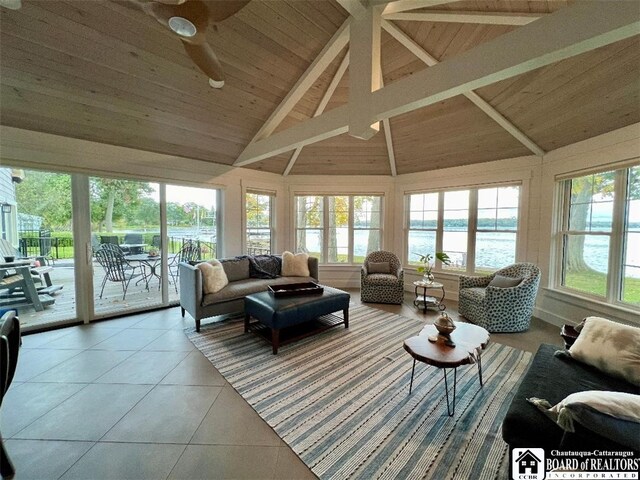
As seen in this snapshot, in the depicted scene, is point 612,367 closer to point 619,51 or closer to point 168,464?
point 619,51

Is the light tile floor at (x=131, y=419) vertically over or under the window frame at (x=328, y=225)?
under

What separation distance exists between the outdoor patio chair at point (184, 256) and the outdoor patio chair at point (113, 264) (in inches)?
24.7

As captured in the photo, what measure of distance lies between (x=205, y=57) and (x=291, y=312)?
2472 millimetres

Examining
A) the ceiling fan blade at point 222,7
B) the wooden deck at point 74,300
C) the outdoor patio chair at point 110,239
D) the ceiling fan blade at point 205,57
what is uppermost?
the ceiling fan blade at point 222,7

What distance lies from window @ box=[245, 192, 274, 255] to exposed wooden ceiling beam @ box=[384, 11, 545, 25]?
3.82 m

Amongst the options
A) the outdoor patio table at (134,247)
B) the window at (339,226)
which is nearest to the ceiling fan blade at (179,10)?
the outdoor patio table at (134,247)

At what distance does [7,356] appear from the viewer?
134 centimetres

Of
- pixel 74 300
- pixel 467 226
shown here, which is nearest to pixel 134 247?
pixel 74 300

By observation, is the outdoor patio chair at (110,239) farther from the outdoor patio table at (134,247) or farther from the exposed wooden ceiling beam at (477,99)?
the exposed wooden ceiling beam at (477,99)

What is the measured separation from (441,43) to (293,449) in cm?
420

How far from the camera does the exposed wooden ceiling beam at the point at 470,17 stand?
240 cm

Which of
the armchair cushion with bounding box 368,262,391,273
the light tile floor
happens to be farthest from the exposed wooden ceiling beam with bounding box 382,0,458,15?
the light tile floor

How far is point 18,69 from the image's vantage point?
250cm

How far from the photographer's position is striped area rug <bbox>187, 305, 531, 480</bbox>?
1570 millimetres
